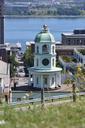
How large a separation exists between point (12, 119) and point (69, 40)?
1770 inches

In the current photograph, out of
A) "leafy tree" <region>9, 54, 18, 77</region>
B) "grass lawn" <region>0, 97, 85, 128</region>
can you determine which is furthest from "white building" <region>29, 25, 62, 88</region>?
"grass lawn" <region>0, 97, 85, 128</region>

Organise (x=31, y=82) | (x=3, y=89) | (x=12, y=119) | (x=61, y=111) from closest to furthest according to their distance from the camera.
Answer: (x=12, y=119) < (x=61, y=111) < (x=3, y=89) < (x=31, y=82)

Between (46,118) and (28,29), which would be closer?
(46,118)

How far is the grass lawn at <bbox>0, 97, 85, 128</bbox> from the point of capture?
2992 mm

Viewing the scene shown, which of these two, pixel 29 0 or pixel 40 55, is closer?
pixel 40 55

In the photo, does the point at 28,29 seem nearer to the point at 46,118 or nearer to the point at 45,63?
the point at 45,63

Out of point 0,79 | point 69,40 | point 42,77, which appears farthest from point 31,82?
point 69,40

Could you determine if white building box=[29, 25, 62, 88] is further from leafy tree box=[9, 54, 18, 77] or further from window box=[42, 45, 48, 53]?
leafy tree box=[9, 54, 18, 77]

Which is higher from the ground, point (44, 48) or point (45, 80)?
point (44, 48)

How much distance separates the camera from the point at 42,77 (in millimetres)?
17188

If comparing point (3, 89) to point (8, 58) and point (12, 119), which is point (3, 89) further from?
point (8, 58)

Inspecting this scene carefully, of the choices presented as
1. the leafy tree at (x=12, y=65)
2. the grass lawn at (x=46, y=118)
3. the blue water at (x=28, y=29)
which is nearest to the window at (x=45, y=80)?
the leafy tree at (x=12, y=65)

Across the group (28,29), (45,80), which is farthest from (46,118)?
(28,29)

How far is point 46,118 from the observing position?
318 centimetres
